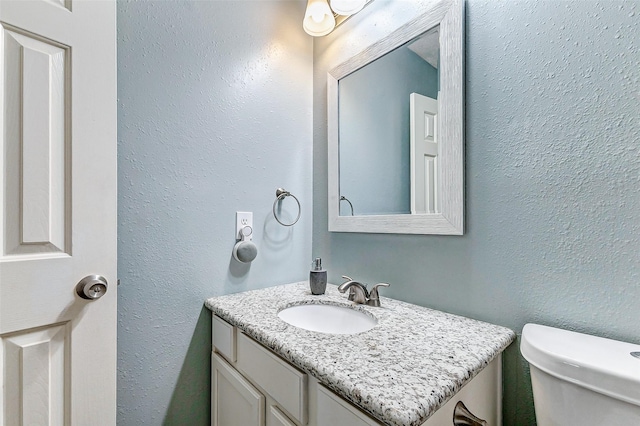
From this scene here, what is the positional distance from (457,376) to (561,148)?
1.99 ft

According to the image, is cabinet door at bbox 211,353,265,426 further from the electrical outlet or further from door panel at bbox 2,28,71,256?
door panel at bbox 2,28,71,256

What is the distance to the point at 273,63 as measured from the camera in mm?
1284

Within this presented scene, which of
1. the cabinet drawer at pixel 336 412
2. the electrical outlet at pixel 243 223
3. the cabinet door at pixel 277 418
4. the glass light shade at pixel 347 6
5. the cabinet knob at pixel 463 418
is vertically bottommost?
the cabinet door at pixel 277 418

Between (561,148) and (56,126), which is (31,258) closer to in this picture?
(56,126)

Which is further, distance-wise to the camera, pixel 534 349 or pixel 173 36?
pixel 173 36

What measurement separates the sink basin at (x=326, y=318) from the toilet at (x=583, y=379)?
48 centimetres

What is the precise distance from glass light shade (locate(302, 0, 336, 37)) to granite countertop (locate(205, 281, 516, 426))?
4.04ft

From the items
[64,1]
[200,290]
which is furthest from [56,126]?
[200,290]

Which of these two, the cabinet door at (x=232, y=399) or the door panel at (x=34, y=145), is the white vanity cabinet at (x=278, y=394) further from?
the door panel at (x=34, y=145)

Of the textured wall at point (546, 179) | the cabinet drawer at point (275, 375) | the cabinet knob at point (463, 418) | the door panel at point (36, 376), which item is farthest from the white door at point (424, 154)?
the door panel at point (36, 376)

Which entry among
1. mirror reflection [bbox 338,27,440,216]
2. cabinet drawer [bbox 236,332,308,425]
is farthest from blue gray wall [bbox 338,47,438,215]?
cabinet drawer [bbox 236,332,308,425]

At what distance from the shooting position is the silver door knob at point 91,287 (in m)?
0.69

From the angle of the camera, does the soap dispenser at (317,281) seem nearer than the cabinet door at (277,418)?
No

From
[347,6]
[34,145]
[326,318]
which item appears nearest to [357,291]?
[326,318]
